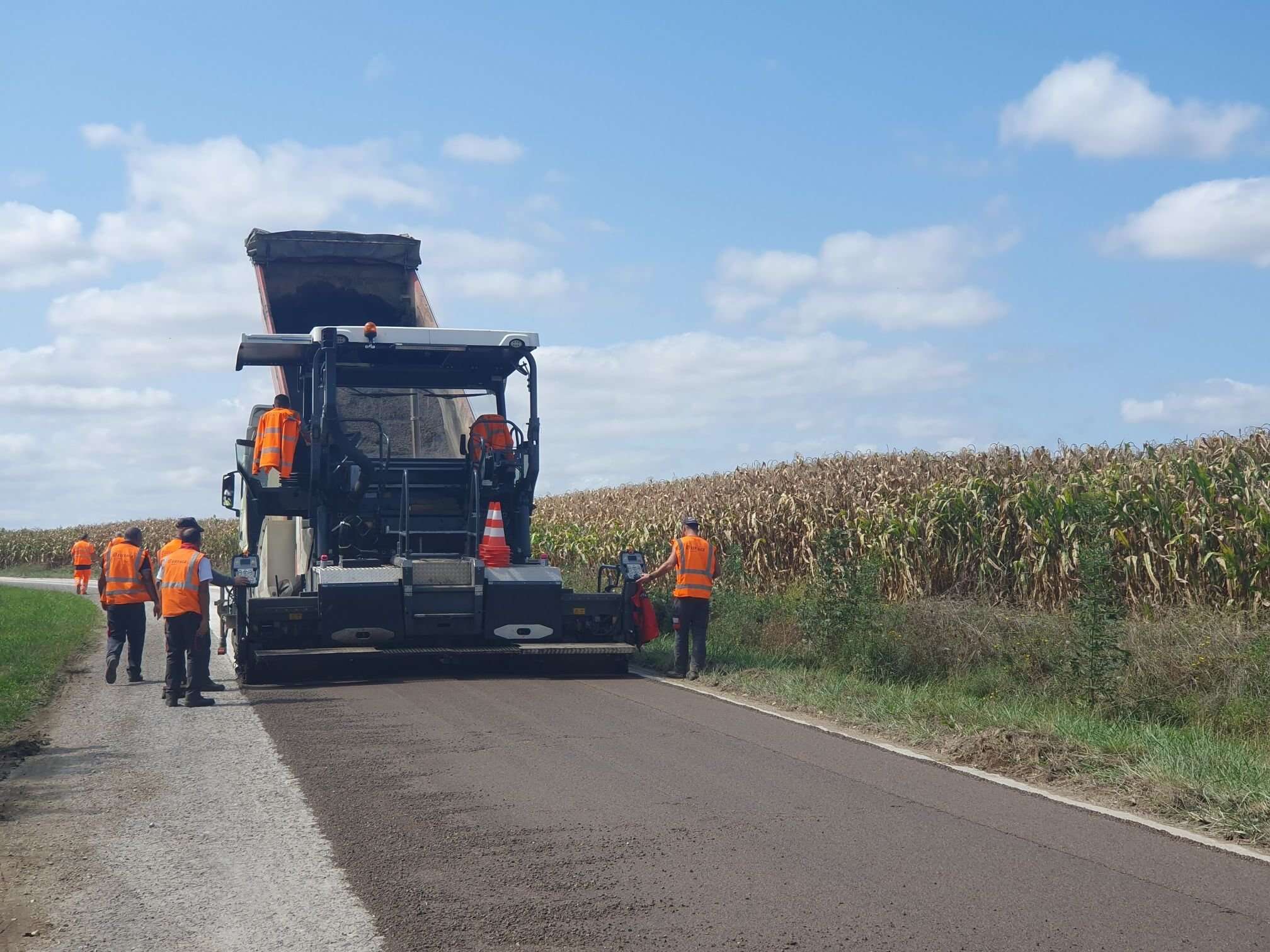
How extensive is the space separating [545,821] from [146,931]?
206 centimetres

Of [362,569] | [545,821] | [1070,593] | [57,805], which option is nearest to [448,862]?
[545,821]

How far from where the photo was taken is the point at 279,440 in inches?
477

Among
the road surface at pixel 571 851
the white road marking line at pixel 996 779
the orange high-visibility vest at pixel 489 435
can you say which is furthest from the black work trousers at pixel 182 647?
the white road marking line at pixel 996 779

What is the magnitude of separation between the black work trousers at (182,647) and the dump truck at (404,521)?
0.63m

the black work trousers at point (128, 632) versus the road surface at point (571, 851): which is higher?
the black work trousers at point (128, 632)

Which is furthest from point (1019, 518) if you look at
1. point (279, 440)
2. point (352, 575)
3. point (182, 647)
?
point (182, 647)

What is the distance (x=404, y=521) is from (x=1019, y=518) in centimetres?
687

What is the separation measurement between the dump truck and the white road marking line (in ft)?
5.50

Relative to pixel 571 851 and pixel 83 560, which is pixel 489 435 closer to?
pixel 571 851

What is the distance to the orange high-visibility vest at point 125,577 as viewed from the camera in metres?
12.8

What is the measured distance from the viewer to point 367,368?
12.8 metres

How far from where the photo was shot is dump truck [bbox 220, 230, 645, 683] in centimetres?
1188

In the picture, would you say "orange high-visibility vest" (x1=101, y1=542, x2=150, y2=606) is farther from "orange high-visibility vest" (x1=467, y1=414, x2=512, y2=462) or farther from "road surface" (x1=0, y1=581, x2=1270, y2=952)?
"road surface" (x1=0, y1=581, x2=1270, y2=952)

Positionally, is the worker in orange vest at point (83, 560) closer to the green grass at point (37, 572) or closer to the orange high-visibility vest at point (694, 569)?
the green grass at point (37, 572)
